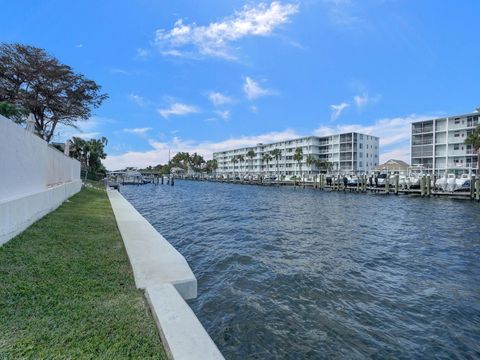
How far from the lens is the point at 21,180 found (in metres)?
8.65

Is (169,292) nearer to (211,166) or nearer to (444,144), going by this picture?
(444,144)

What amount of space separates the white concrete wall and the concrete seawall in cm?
263

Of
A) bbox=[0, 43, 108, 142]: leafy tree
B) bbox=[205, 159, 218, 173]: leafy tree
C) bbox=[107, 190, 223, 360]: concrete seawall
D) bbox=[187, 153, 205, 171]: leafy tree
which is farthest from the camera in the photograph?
bbox=[187, 153, 205, 171]: leafy tree

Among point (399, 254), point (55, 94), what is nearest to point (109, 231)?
point (399, 254)

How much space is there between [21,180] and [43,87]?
78.2ft

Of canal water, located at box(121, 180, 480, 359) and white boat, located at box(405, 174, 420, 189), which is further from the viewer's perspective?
white boat, located at box(405, 174, 420, 189)

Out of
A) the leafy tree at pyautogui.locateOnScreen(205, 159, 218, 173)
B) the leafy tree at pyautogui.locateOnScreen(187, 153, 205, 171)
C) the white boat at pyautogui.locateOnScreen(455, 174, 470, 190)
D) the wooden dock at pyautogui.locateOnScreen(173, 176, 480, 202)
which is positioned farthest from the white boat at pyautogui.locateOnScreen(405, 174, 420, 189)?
the leafy tree at pyautogui.locateOnScreen(187, 153, 205, 171)

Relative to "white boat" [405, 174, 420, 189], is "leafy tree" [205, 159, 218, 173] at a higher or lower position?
higher

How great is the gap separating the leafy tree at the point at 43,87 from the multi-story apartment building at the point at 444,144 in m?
63.6

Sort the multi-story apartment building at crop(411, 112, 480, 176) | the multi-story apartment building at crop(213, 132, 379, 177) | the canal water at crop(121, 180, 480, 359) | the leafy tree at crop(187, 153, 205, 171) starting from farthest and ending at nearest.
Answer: the leafy tree at crop(187, 153, 205, 171) → the multi-story apartment building at crop(213, 132, 379, 177) → the multi-story apartment building at crop(411, 112, 480, 176) → the canal water at crop(121, 180, 480, 359)

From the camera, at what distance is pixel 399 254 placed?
36.1 feet

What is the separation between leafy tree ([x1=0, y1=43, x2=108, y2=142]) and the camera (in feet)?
84.3

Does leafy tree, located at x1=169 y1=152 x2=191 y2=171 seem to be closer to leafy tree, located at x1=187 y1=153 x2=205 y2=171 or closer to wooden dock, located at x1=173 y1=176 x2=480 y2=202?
leafy tree, located at x1=187 y1=153 x2=205 y2=171

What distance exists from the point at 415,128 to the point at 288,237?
226ft
